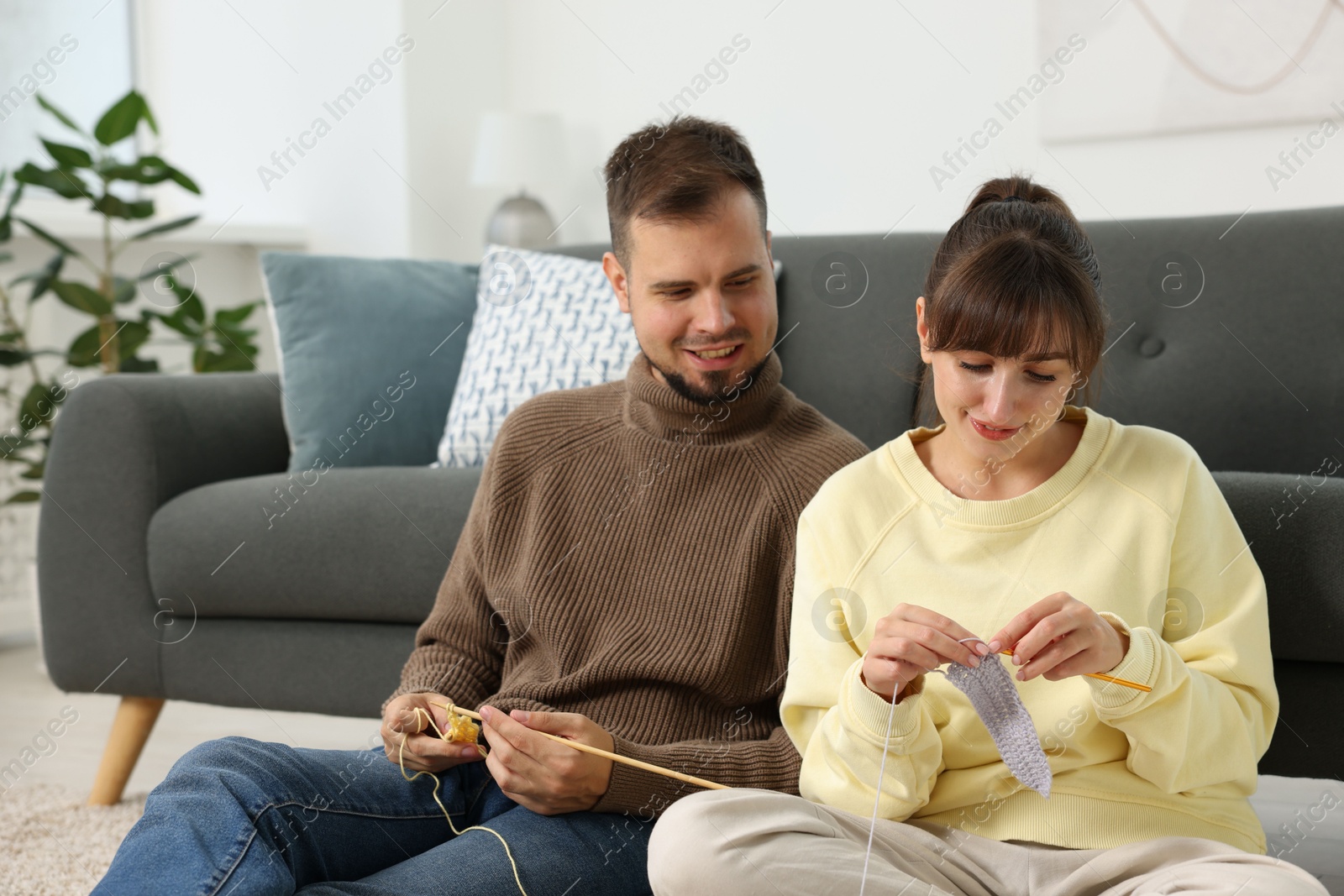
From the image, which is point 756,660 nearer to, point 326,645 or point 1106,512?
point 1106,512

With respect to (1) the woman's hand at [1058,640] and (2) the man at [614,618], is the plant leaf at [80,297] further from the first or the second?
(1) the woman's hand at [1058,640]

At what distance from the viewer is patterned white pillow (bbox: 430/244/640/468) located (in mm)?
2078

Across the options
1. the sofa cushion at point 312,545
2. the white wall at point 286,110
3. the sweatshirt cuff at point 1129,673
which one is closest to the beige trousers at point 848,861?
the sweatshirt cuff at point 1129,673

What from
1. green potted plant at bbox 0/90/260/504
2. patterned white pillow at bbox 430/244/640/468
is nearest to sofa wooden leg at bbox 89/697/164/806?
patterned white pillow at bbox 430/244/640/468

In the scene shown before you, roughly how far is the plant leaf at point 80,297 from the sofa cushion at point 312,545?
113 centimetres

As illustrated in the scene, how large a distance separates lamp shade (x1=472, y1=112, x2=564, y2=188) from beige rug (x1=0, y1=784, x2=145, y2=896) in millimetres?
1913

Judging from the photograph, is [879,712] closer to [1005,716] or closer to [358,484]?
[1005,716]

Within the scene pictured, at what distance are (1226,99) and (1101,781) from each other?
6.80ft

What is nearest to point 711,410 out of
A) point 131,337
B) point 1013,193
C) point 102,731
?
point 1013,193

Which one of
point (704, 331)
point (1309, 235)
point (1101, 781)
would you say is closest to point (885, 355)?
point (1309, 235)

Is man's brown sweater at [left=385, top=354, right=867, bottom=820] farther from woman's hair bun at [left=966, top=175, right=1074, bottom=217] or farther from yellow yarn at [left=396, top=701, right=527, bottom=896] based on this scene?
woman's hair bun at [left=966, top=175, right=1074, bottom=217]

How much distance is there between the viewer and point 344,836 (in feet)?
3.60

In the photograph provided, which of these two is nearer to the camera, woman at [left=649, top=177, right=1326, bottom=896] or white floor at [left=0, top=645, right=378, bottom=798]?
woman at [left=649, top=177, right=1326, bottom=896]

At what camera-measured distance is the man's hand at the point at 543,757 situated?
1.09 meters
